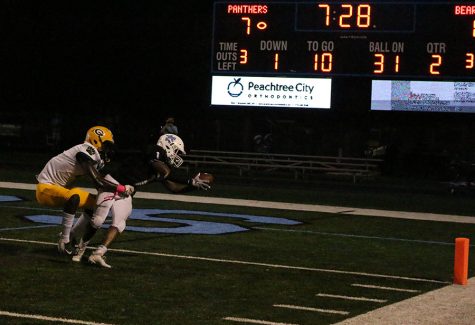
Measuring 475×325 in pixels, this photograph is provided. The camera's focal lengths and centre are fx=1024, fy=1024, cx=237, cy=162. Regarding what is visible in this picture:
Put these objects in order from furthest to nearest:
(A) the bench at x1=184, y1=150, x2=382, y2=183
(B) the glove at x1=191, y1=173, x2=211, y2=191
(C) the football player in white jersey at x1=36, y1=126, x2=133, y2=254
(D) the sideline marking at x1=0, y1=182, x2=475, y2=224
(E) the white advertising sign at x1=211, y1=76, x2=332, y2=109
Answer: (A) the bench at x1=184, y1=150, x2=382, y2=183 → (E) the white advertising sign at x1=211, y1=76, x2=332, y2=109 → (D) the sideline marking at x1=0, y1=182, x2=475, y2=224 → (B) the glove at x1=191, y1=173, x2=211, y2=191 → (C) the football player in white jersey at x1=36, y1=126, x2=133, y2=254

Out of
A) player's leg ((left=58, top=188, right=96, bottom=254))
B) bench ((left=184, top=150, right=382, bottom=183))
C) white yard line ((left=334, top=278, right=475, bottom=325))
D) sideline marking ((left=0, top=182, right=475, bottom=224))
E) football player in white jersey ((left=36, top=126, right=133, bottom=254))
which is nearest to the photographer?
white yard line ((left=334, top=278, right=475, bottom=325))

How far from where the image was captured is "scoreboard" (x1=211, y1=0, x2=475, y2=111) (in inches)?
1112

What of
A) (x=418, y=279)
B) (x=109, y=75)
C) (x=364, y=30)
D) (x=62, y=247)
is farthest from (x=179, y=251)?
(x=109, y=75)

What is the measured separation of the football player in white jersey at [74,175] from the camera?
35.0 feet

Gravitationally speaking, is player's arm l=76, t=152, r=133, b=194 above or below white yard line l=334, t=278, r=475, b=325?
above

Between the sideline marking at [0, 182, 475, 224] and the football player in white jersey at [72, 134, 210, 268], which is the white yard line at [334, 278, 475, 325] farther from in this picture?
the sideline marking at [0, 182, 475, 224]

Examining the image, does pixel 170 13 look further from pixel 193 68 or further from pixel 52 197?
pixel 52 197

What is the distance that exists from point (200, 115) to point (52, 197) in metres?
32.0

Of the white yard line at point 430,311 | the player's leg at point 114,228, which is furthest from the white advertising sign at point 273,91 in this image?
the white yard line at point 430,311

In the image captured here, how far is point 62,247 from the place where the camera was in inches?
435

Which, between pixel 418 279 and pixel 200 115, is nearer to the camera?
pixel 418 279

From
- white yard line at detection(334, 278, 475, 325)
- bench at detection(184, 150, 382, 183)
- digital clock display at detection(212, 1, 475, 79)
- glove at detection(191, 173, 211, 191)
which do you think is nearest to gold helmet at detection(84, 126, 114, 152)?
glove at detection(191, 173, 211, 191)

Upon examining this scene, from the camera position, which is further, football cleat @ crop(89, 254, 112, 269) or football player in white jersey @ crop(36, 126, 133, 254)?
football player in white jersey @ crop(36, 126, 133, 254)

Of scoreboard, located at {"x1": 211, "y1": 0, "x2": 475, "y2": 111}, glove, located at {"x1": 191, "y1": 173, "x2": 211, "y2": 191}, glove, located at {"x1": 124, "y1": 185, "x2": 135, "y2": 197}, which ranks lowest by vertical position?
glove, located at {"x1": 124, "y1": 185, "x2": 135, "y2": 197}
